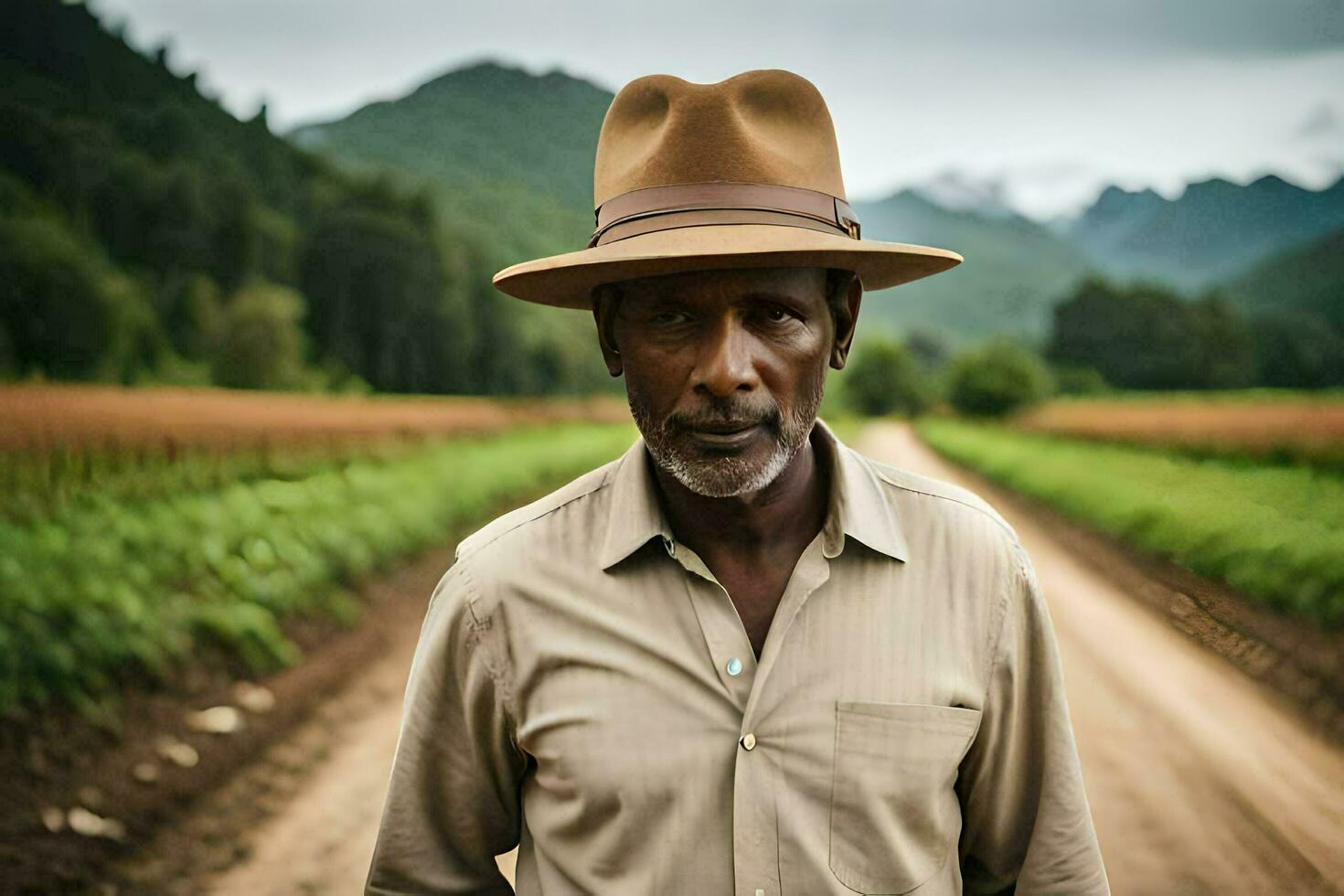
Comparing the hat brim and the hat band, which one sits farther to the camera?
the hat band

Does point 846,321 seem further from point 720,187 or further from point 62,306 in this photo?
point 62,306

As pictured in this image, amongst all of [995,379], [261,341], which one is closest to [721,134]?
[261,341]

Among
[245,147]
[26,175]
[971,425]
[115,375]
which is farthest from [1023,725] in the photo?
[971,425]

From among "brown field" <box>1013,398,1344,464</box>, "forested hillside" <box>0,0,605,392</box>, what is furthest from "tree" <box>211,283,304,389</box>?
"brown field" <box>1013,398,1344,464</box>

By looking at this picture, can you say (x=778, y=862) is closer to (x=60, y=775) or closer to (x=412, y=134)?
(x=60, y=775)

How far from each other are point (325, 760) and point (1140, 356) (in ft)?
32.7

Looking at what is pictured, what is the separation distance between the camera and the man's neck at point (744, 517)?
161cm

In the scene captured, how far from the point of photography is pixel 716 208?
1.51m

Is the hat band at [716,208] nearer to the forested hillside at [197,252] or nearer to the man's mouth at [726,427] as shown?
the man's mouth at [726,427]

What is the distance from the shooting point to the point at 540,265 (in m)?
1.54

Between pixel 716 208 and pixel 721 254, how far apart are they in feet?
0.51

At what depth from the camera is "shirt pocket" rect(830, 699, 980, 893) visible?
1375 millimetres

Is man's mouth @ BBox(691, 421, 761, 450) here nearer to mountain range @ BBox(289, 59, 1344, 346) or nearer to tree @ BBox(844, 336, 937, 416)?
mountain range @ BBox(289, 59, 1344, 346)

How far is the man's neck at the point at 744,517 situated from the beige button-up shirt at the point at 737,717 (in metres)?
0.07
